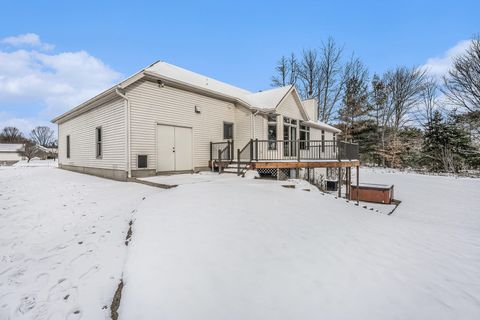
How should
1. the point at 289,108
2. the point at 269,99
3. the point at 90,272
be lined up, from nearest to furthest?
the point at 90,272
the point at 269,99
the point at 289,108

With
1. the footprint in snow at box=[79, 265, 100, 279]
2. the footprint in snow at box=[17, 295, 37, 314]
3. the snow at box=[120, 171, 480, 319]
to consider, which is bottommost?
the footprint in snow at box=[17, 295, 37, 314]

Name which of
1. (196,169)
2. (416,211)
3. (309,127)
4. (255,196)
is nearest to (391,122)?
(309,127)

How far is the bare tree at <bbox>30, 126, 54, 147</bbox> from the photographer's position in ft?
251

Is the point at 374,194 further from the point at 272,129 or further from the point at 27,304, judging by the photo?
the point at 27,304

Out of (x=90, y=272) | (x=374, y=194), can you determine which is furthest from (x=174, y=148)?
(x=374, y=194)

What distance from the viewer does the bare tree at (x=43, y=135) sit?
76481mm

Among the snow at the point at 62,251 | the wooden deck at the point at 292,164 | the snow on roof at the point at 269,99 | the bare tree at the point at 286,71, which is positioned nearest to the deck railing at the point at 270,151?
the wooden deck at the point at 292,164

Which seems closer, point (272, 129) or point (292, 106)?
point (272, 129)

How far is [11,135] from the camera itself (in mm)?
71250

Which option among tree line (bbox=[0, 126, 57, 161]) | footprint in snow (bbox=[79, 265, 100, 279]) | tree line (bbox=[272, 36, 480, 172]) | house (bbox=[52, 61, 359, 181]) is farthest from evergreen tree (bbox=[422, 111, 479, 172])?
tree line (bbox=[0, 126, 57, 161])

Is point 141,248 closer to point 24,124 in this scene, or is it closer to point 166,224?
point 166,224

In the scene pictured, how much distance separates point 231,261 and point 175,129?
28.2 ft

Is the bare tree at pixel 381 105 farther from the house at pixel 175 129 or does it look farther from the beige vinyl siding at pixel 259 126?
the beige vinyl siding at pixel 259 126

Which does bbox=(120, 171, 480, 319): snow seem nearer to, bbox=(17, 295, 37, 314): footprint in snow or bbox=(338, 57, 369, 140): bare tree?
bbox=(17, 295, 37, 314): footprint in snow
